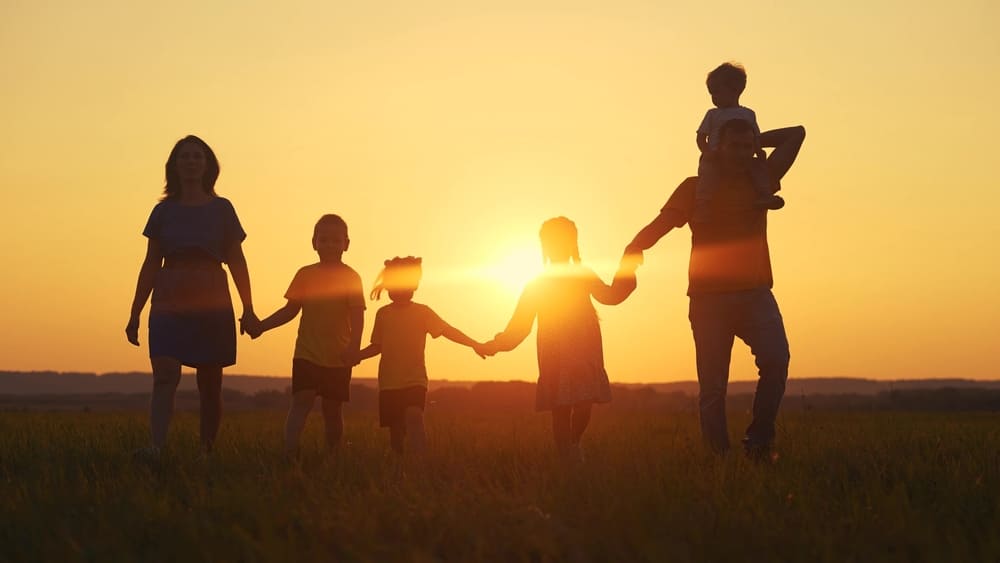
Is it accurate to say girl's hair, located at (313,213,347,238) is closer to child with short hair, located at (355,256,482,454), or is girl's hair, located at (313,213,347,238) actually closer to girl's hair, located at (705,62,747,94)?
child with short hair, located at (355,256,482,454)

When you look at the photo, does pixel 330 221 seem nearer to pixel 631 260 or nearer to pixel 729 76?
pixel 631 260

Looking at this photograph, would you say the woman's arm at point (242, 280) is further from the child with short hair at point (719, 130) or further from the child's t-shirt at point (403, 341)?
the child with short hair at point (719, 130)

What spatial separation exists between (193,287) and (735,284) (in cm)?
390

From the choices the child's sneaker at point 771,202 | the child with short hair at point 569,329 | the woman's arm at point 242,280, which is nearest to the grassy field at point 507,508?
the child with short hair at point 569,329

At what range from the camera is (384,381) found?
8.14m

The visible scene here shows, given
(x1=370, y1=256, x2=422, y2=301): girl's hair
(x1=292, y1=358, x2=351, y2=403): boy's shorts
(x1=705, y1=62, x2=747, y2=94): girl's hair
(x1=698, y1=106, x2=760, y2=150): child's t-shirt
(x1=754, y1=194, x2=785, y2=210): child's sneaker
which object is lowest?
(x1=292, y1=358, x2=351, y2=403): boy's shorts

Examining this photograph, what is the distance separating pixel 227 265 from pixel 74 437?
2.55 meters

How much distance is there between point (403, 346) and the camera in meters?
8.12

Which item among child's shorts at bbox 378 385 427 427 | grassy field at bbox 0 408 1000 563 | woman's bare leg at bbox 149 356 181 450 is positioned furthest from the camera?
child's shorts at bbox 378 385 427 427

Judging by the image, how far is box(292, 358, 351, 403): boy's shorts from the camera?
805cm

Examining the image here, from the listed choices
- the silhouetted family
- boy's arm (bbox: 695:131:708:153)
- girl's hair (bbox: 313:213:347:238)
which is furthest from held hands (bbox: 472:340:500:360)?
boy's arm (bbox: 695:131:708:153)

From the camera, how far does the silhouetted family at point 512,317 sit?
24.2 feet

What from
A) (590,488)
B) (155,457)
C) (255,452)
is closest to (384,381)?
(255,452)

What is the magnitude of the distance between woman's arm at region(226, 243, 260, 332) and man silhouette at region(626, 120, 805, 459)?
3051 mm
